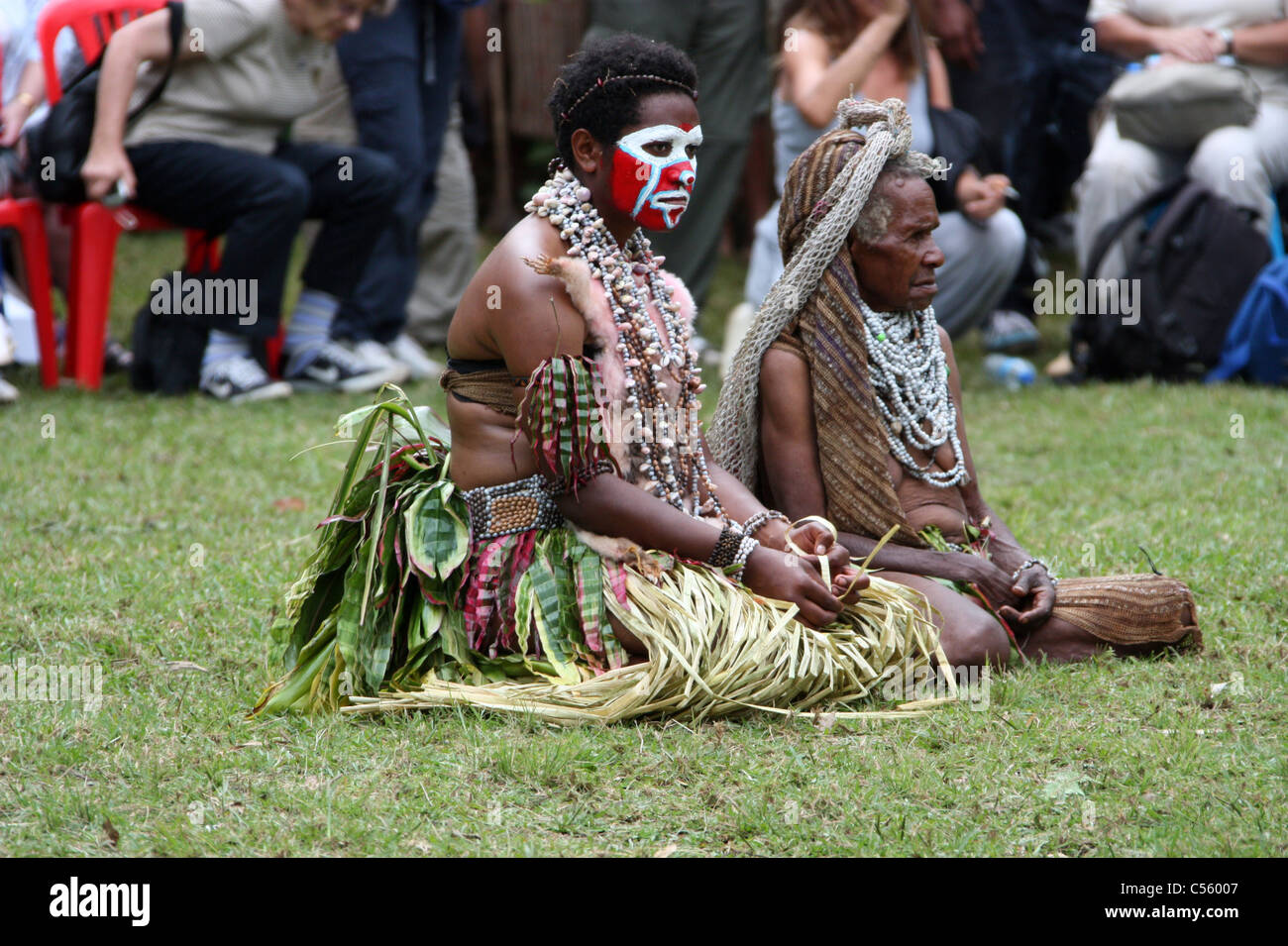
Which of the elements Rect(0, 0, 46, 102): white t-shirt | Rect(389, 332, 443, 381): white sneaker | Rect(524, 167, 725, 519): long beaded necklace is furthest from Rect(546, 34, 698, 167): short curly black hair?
Rect(0, 0, 46, 102): white t-shirt

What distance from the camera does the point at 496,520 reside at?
153 inches

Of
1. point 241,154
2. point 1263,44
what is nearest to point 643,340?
point 241,154

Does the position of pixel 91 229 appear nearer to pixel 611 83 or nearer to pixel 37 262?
pixel 37 262

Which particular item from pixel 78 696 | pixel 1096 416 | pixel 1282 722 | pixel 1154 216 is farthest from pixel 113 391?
pixel 1282 722

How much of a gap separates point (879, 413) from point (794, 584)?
0.68m

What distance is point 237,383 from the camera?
7699 mm


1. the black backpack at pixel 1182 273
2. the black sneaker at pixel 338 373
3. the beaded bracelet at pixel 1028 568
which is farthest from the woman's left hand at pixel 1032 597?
the black sneaker at pixel 338 373

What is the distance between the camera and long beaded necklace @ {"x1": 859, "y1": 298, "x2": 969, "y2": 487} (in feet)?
14.0

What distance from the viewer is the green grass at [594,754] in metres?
3.08

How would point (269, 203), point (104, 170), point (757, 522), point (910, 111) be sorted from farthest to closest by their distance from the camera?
point (269, 203) → point (910, 111) → point (104, 170) → point (757, 522)

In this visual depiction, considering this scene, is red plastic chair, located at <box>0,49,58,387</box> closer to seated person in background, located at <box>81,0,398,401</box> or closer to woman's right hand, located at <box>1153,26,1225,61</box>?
seated person in background, located at <box>81,0,398,401</box>
